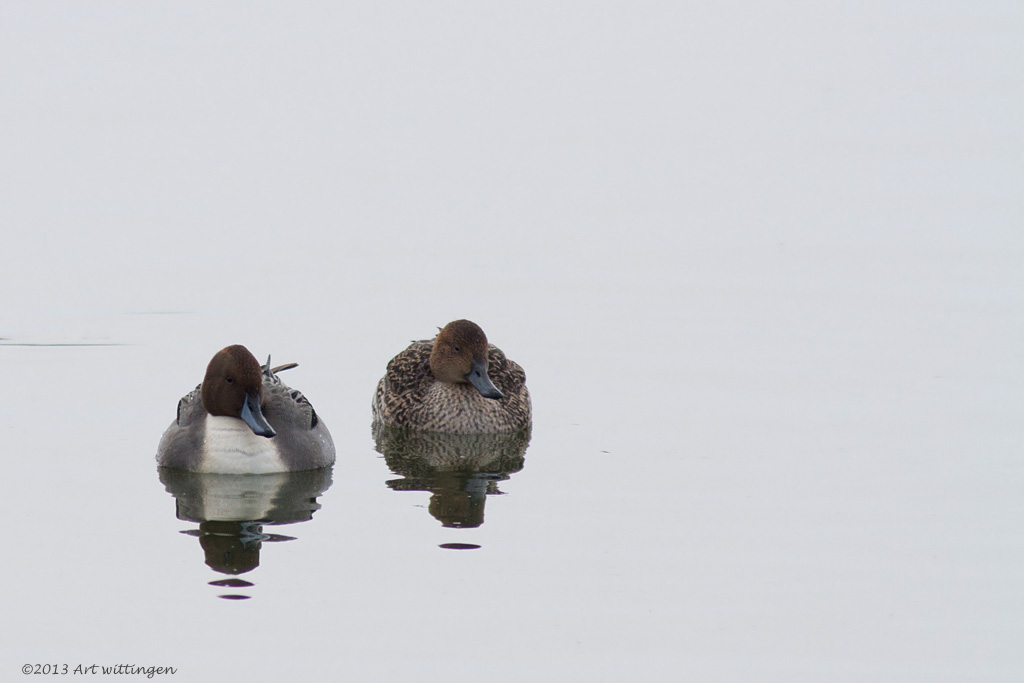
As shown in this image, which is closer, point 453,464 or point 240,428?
point 240,428

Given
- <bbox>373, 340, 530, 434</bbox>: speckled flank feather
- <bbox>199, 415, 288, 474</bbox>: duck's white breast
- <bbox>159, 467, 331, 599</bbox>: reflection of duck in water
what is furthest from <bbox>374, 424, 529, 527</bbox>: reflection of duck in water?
<bbox>199, 415, 288, 474</bbox>: duck's white breast

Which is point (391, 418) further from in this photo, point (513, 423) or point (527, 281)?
point (527, 281)

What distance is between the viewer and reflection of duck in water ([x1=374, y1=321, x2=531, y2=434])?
503 inches

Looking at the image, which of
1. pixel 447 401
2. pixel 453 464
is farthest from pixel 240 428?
pixel 447 401

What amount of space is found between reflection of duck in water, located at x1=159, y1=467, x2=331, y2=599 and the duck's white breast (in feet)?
0.20

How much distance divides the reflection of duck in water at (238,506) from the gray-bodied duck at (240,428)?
9 centimetres

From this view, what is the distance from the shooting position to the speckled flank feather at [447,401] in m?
12.8

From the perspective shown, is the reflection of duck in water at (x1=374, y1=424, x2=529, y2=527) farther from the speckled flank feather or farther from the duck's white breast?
the duck's white breast

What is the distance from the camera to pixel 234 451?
1109cm

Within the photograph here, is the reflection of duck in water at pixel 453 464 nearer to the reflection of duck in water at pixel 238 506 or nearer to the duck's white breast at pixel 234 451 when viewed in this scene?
the reflection of duck in water at pixel 238 506

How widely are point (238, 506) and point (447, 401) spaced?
2843mm

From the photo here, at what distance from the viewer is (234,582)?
888cm

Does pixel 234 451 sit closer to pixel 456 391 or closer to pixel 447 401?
pixel 447 401

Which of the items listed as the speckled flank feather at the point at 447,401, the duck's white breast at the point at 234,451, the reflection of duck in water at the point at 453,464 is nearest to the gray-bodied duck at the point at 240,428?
the duck's white breast at the point at 234,451
